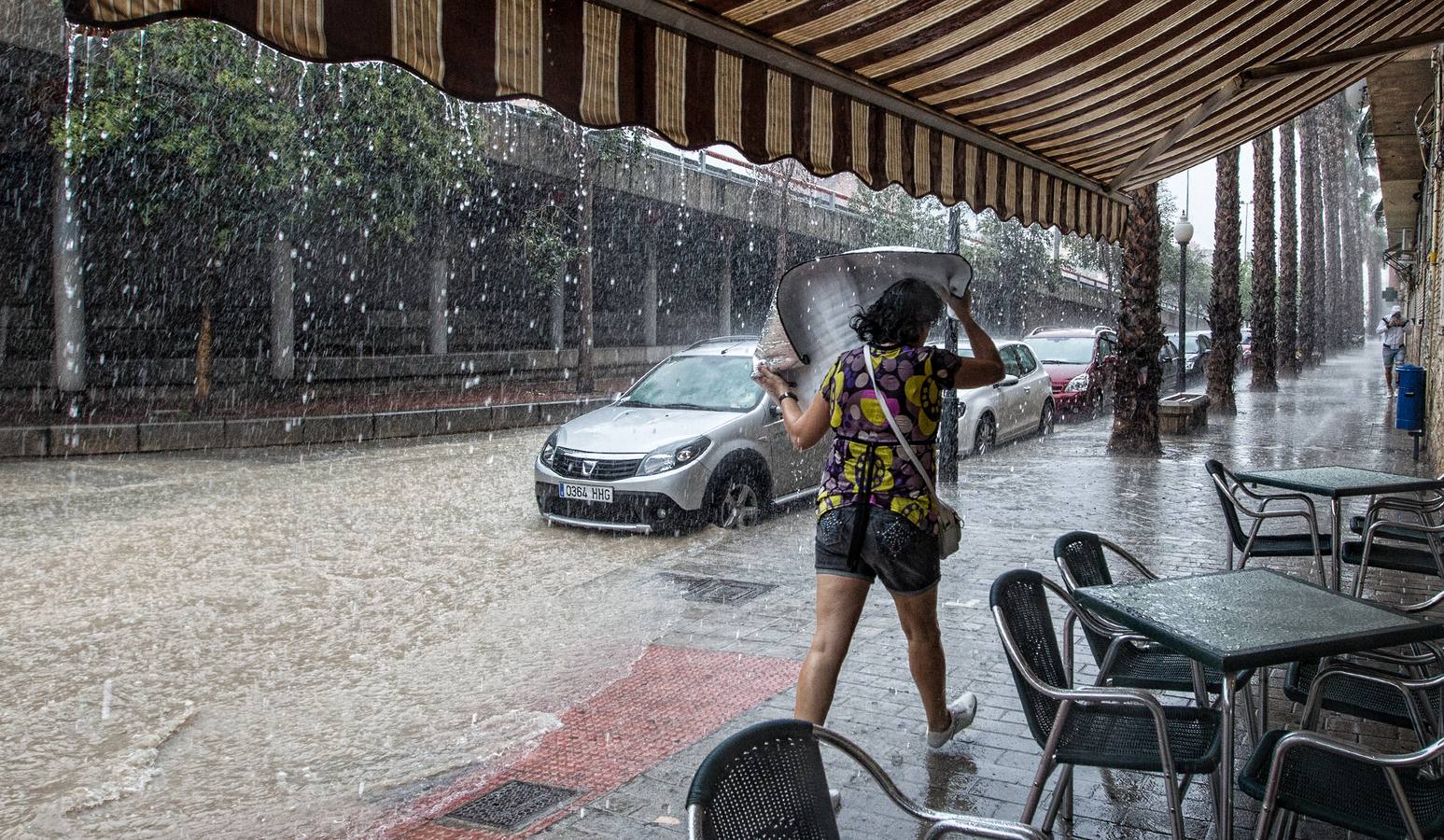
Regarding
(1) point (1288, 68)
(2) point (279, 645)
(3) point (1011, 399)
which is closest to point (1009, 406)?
(3) point (1011, 399)

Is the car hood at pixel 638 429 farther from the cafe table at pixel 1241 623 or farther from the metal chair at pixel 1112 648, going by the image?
the cafe table at pixel 1241 623

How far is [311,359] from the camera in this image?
24609 millimetres

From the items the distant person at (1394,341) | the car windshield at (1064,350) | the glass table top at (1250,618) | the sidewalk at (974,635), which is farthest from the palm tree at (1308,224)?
the glass table top at (1250,618)

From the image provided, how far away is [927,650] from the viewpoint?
404cm

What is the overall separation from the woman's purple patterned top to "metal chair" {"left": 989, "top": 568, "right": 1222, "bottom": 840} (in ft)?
1.71

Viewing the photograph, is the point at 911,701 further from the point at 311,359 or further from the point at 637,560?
the point at 311,359

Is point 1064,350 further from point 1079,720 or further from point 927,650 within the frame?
point 1079,720

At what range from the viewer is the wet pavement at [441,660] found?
4273mm

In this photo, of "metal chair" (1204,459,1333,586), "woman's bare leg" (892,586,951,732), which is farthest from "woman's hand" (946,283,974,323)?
"metal chair" (1204,459,1333,586)

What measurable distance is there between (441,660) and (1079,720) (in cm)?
405

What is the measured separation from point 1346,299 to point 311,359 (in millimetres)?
78278

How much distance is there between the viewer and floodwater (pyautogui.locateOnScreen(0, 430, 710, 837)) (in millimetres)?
4617

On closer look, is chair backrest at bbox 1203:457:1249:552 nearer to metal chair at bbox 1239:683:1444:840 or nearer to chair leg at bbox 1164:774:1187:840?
metal chair at bbox 1239:683:1444:840

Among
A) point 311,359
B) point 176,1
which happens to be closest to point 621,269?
point 311,359
